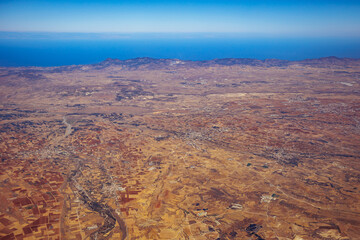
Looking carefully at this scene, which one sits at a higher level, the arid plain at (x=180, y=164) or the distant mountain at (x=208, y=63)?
the distant mountain at (x=208, y=63)

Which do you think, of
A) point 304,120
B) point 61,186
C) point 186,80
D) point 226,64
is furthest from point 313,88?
point 61,186

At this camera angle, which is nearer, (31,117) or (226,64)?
(31,117)

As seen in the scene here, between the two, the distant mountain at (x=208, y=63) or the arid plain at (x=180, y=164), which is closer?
the arid plain at (x=180, y=164)

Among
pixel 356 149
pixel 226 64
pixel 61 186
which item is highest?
pixel 226 64

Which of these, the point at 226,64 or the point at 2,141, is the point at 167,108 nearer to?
the point at 2,141

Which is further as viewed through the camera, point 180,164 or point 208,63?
point 208,63

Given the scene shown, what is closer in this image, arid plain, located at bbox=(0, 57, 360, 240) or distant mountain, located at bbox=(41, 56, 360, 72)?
arid plain, located at bbox=(0, 57, 360, 240)

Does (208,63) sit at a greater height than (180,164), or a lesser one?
greater

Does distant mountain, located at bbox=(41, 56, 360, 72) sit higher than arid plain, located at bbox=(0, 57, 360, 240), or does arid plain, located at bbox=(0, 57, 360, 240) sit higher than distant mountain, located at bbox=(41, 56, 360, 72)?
distant mountain, located at bbox=(41, 56, 360, 72)
